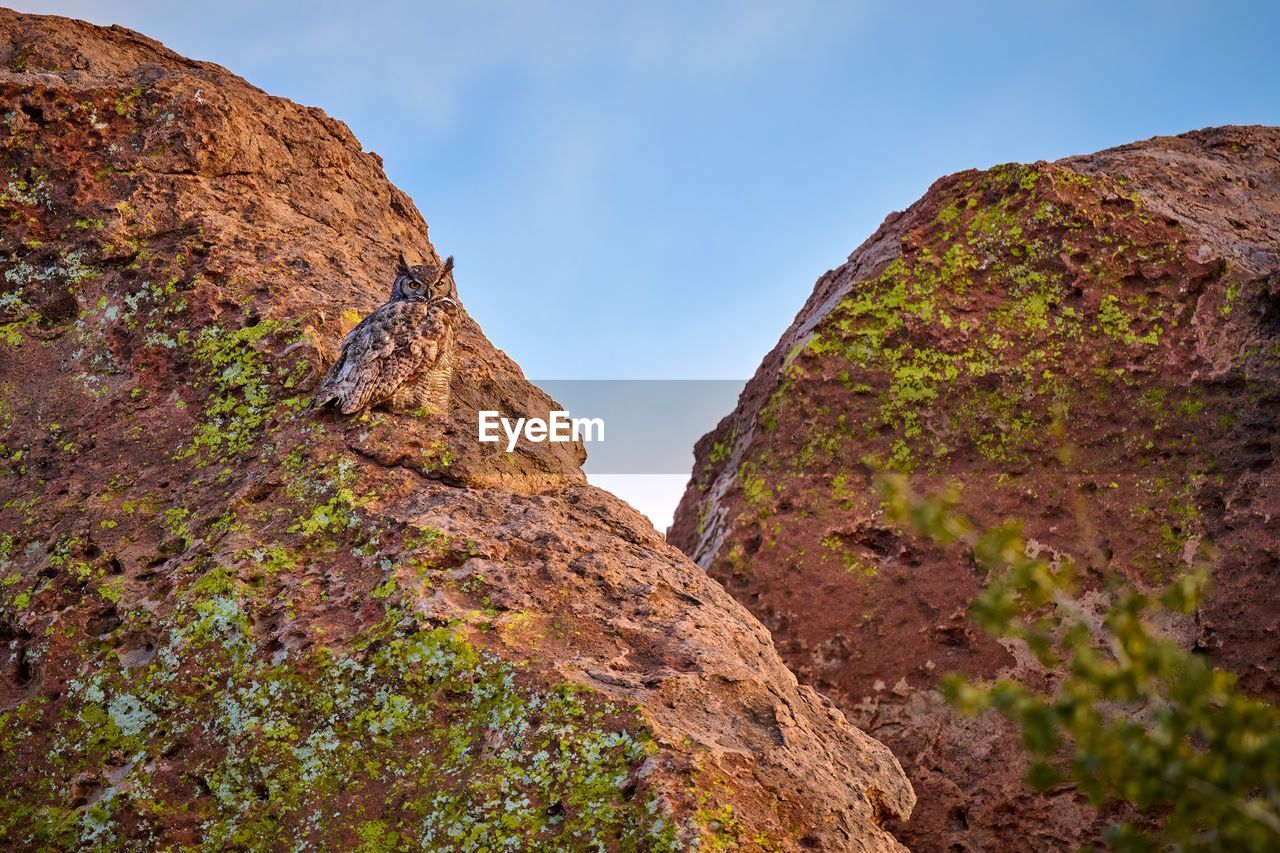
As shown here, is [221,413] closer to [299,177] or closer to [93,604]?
[93,604]

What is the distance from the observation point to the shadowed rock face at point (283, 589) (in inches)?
183

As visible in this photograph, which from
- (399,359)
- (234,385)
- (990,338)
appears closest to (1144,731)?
(399,359)

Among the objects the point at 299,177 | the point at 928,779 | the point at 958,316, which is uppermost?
the point at 299,177

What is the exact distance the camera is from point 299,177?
26.5ft

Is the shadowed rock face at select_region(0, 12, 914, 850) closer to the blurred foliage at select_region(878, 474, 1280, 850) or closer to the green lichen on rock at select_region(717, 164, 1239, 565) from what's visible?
the blurred foliage at select_region(878, 474, 1280, 850)

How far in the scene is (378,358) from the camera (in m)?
5.97

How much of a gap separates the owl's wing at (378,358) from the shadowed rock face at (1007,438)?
3119 millimetres

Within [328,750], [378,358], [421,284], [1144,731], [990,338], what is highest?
[990,338]

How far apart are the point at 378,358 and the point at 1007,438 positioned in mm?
4753

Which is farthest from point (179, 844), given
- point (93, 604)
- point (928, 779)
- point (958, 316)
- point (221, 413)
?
point (958, 316)

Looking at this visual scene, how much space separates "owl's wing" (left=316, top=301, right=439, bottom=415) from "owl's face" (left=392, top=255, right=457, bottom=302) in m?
0.29

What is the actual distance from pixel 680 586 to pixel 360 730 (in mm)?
1837

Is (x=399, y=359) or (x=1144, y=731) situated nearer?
(x=1144, y=731)

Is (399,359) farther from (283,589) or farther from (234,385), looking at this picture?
(283,589)
